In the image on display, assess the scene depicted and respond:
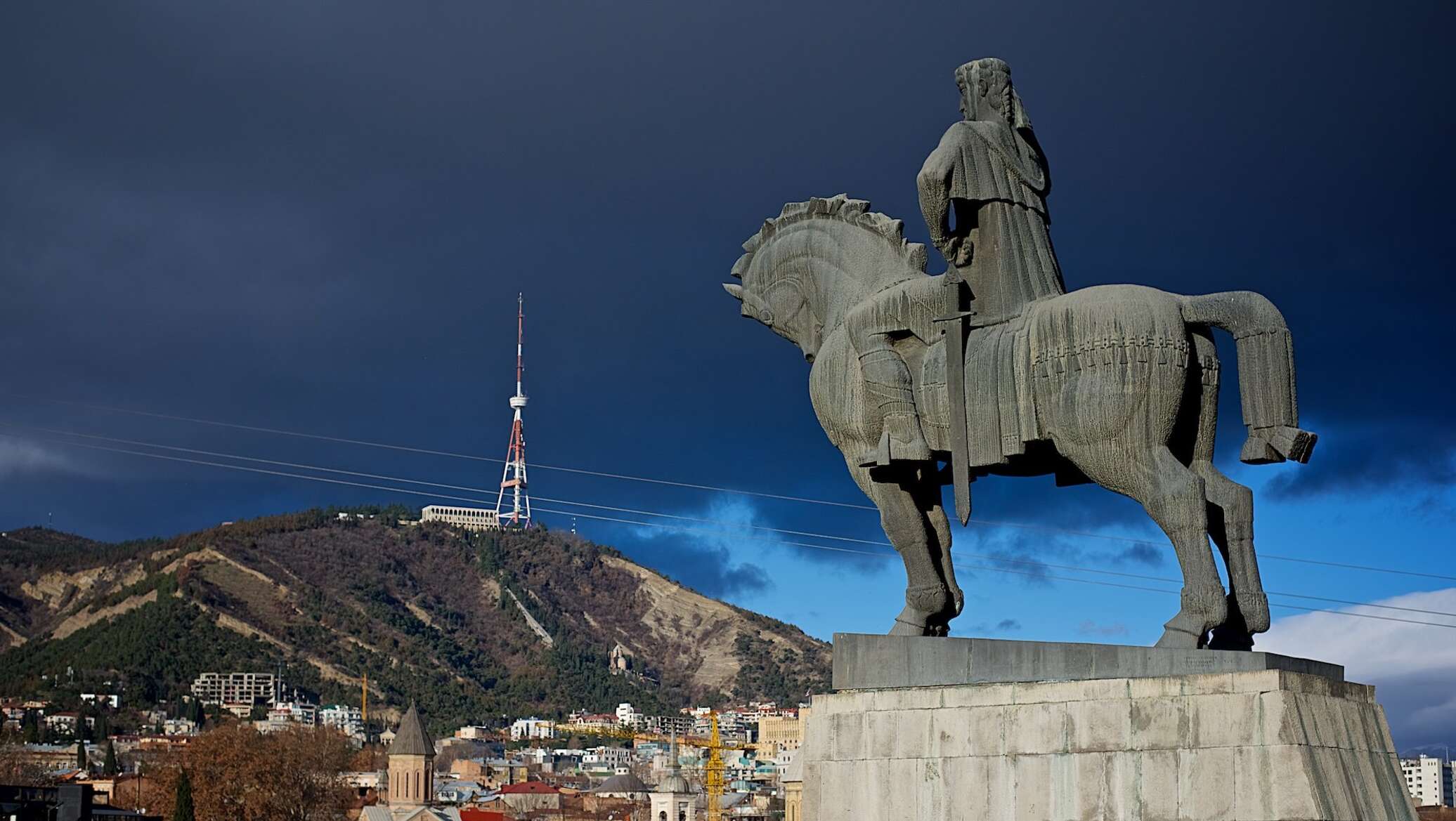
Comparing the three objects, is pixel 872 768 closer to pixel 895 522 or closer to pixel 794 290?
pixel 895 522

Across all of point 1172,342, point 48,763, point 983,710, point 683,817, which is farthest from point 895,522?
point 48,763

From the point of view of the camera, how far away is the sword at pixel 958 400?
13.1m

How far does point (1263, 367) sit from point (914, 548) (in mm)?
3062

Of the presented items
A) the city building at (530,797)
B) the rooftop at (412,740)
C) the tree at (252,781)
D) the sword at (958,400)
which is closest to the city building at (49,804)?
the tree at (252,781)

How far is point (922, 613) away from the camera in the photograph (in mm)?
13625

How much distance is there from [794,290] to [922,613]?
306 cm

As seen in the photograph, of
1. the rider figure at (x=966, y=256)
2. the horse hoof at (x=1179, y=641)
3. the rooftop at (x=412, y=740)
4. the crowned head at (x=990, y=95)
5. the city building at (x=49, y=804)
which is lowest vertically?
the city building at (x=49, y=804)

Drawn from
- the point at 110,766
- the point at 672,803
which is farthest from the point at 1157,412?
the point at 110,766

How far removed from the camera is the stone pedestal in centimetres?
1132

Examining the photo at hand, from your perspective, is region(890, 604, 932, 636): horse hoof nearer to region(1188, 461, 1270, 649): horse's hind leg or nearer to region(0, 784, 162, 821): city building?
region(1188, 461, 1270, 649): horse's hind leg

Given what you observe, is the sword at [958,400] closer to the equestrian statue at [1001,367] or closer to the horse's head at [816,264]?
the equestrian statue at [1001,367]

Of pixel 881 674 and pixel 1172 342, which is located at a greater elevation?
pixel 1172 342

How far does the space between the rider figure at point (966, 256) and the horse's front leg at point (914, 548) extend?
42 centimetres

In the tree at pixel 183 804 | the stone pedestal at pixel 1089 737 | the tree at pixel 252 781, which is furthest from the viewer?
the tree at pixel 252 781
